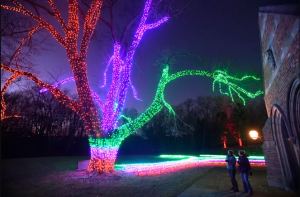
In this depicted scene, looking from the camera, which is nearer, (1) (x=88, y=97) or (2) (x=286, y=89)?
(2) (x=286, y=89)

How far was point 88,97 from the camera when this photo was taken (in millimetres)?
9914

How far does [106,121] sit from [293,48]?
29.2ft

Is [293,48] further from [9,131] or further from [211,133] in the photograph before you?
[211,133]

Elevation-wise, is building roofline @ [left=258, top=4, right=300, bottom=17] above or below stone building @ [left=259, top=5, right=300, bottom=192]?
above

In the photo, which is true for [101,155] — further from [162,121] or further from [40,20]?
[162,121]

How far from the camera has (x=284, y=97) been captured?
5820mm

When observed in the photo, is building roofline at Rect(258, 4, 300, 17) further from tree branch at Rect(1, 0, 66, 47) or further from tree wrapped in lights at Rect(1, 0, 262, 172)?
tree branch at Rect(1, 0, 66, 47)

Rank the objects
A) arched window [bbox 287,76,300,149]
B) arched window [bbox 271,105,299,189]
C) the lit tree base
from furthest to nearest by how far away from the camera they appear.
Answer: the lit tree base < arched window [bbox 271,105,299,189] < arched window [bbox 287,76,300,149]

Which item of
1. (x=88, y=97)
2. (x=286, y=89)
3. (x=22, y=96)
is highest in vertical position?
(x=22, y=96)

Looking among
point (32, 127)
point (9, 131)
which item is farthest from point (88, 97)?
point (32, 127)

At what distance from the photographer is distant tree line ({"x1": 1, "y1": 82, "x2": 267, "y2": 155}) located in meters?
24.9

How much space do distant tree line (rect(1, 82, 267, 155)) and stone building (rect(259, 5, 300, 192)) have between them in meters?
15.1

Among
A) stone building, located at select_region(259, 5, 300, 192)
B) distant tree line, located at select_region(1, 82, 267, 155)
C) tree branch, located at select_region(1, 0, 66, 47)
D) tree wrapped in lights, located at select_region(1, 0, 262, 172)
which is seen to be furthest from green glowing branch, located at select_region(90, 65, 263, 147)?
distant tree line, located at select_region(1, 82, 267, 155)

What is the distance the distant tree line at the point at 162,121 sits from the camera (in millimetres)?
24906
